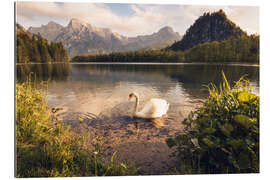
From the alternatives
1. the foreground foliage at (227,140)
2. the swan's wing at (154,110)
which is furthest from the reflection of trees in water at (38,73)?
the foreground foliage at (227,140)

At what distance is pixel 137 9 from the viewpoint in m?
4.29

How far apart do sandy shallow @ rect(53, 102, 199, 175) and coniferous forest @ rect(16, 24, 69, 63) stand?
2.66 m

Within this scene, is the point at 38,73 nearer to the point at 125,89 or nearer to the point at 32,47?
the point at 32,47

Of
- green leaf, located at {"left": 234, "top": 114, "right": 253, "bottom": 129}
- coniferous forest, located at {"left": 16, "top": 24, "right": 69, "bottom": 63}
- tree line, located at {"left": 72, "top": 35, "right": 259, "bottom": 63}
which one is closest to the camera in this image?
green leaf, located at {"left": 234, "top": 114, "right": 253, "bottom": 129}

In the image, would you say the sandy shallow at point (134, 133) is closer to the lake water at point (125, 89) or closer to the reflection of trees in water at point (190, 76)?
the lake water at point (125, 89)

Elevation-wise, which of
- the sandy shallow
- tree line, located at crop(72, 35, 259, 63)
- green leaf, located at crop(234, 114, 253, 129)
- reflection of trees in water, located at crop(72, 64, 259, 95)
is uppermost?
tree line, located at crop(72, 35, 259, 63)

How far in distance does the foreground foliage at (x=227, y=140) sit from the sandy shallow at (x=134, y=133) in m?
0.68

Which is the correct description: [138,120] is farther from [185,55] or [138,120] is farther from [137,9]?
[185,55]

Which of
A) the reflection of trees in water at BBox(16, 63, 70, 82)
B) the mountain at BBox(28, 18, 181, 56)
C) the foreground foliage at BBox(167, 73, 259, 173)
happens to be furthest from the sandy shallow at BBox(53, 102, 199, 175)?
the mountain at BBox(28, 18, 181, 56)

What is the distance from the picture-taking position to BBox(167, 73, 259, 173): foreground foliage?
8.32ft

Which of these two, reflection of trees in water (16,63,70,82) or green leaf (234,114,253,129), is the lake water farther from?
green leaf (234,114,253,129)

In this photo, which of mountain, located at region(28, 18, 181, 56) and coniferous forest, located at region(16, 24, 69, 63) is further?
mountain, located at region(28, 18, 181, 56)

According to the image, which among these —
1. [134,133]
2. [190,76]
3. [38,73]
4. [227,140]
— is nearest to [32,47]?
[38,73]
